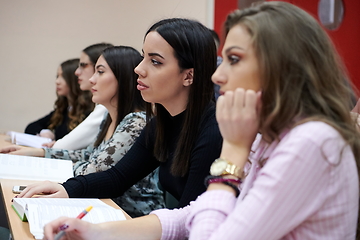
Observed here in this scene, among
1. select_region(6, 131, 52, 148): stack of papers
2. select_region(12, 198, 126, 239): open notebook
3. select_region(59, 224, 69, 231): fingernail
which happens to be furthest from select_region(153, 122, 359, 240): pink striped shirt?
select_region(6, 131, 52, 148): stack of papers

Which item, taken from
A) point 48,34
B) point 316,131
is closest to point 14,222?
point 316,131

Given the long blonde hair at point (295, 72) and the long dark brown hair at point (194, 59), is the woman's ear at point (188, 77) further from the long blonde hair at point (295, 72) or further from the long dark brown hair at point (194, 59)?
the long blonde hair at point (295, 72)

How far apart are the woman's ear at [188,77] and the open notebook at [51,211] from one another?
1.73ft

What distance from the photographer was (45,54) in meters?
4.66

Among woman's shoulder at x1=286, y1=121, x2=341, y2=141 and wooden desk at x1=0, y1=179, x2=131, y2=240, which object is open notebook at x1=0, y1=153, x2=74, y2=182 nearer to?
wooden desk at x1=0, y1=179, x2=131, y2=240

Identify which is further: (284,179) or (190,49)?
(190,49)

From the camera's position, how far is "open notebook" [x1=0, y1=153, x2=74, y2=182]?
6.02ft

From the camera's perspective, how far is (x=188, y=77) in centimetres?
160

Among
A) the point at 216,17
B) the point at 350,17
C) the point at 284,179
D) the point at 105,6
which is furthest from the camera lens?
the point at 105,6

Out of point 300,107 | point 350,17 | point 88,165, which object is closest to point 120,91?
point 88,165

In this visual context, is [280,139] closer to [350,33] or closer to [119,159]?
[119,159]

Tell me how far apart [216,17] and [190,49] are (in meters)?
2.95

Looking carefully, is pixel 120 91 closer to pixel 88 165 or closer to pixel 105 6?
pixel 88 165

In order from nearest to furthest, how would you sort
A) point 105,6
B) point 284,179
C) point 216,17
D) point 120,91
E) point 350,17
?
point 284,179 → point 120,91 → point 350,17 → point 216,17 → point 105,6
